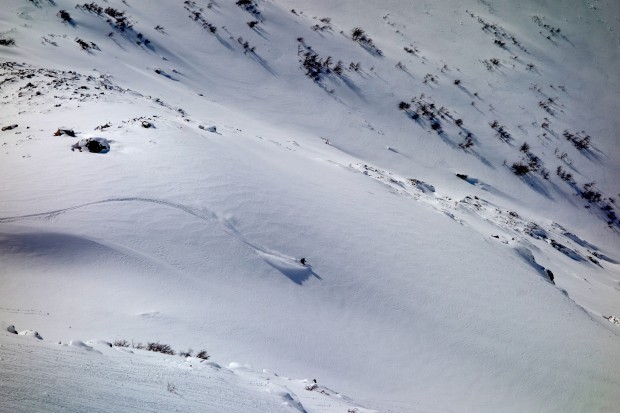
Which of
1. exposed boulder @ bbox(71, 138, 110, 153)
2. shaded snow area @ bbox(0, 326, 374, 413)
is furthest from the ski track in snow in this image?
shaded snow area @ bbox(0, 326, 374, 413)

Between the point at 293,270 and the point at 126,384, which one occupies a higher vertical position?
the point at 126,384

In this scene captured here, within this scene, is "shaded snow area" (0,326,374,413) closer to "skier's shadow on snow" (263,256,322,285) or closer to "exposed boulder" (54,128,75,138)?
"skier's shadow on snow" (263,256,322,285)

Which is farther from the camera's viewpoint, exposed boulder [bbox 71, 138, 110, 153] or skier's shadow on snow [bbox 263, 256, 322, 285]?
exposed boulder [bbox 71, 138, 110, 153]

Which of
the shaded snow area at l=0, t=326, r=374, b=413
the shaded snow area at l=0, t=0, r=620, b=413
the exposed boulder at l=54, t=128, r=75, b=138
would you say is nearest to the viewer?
the shaded snow area at l=0, t=326, r=374, b=413

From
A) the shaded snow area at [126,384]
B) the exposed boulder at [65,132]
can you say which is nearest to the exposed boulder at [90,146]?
the exposed boulder at [65,132]

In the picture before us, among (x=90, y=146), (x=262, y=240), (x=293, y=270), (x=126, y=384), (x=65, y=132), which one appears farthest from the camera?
(x=65, y=132)

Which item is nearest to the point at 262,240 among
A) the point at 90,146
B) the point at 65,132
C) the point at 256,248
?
the point at 256,248

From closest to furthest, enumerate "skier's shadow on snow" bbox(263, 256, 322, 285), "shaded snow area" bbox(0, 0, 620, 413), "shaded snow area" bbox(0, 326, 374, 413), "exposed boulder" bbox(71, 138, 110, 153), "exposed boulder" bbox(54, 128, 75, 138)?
"shaded snow area" bbox(0, 326, 374, 413), "shaded snow area" bbox(0, 0, 620, 413), "skier's shadow on snow" bbox(263, 256, 322, 285), "exposed boulder" bbox(71, 138, 110, 153), "exposed boulder" bbox(54, 128, 75, 138)

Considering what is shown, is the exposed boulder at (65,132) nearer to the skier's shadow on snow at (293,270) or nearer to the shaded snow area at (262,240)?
the shaded snow area at (262,240)

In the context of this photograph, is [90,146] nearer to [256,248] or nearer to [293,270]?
[256,248]

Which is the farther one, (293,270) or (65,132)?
(65,132)
